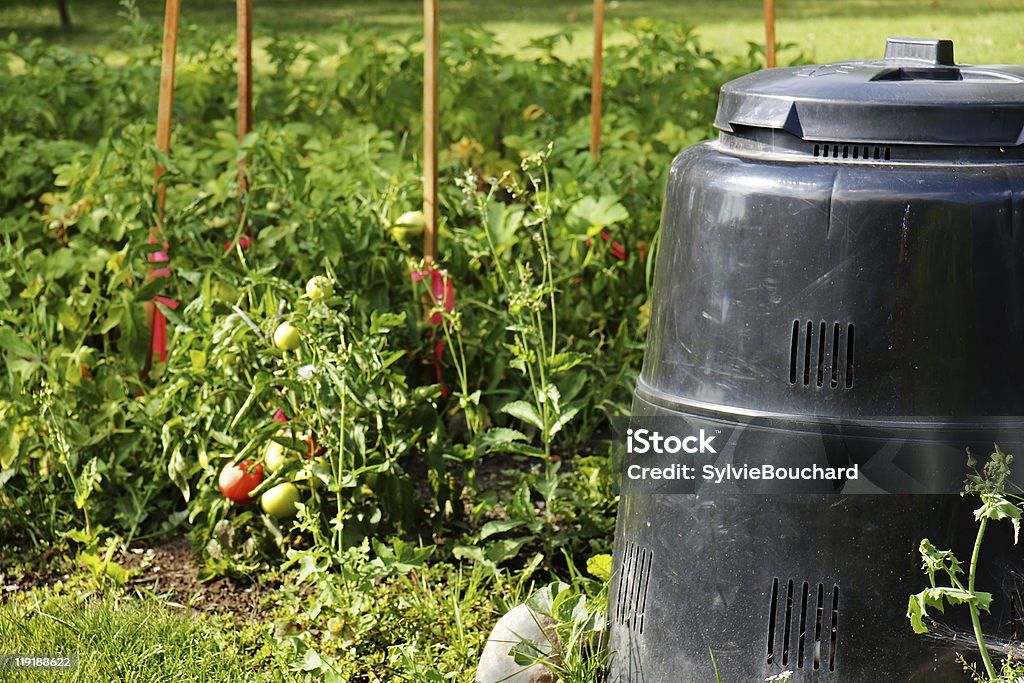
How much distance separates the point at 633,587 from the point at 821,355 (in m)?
0.47

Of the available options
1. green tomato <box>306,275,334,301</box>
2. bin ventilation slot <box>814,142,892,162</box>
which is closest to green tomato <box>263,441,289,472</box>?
green tomato <box>306,275,334,301</box>

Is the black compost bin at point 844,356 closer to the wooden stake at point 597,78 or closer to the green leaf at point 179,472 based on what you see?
the green leaf at point 179,472

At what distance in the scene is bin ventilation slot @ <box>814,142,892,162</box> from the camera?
5.29 feet

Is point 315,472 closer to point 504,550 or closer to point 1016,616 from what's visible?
point 504,550

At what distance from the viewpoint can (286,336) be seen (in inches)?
91.0

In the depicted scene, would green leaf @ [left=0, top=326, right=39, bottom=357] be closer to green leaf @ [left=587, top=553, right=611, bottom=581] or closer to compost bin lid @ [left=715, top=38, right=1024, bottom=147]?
green leaf @ [left=587, top=553, right=611, bottom=581]

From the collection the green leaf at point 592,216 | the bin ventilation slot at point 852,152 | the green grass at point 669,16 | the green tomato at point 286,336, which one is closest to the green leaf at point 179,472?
the green tomato at point 286,336

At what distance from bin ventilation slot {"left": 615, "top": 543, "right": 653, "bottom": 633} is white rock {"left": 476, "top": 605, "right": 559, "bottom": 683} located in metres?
0.17

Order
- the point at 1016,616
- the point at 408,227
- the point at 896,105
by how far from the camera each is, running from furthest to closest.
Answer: the point at 408,227 < the point at 1016,616 < the point at 896,105

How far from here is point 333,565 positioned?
94.3 inches

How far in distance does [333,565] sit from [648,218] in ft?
4.27

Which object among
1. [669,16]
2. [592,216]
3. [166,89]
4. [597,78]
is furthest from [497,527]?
[669,16]

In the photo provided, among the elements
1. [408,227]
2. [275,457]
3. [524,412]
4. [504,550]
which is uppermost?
[408,227]

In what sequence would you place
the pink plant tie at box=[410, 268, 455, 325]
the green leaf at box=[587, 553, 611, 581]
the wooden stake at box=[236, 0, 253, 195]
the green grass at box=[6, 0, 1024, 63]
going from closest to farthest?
the green leaf at box=[587, 553, 611, 581] → the pink plant tie at box=[410, 268, 455, 325] → the wooden stake at box=[236, 0, 253, 195] → the green grass at box=[6, 0, 1024, 63]
